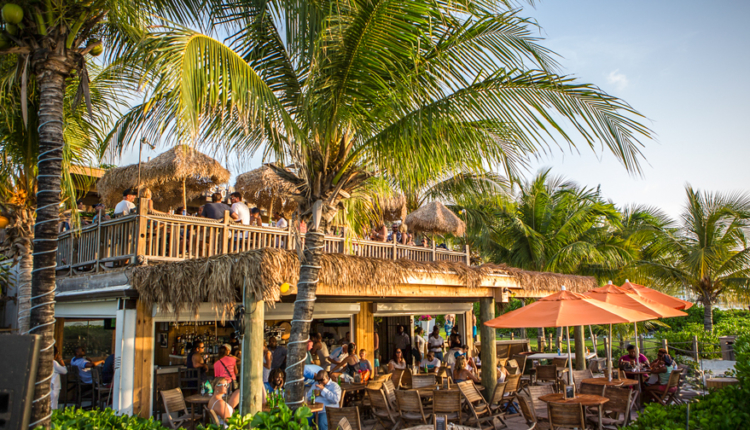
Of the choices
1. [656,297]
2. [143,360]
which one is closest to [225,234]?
[143,360]

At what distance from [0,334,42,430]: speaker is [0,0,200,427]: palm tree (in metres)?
2.02

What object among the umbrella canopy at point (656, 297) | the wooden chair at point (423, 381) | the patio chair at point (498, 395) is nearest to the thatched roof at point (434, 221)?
the umbrella canopy at point (656, 297)

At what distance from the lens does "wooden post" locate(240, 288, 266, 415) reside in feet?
21.8

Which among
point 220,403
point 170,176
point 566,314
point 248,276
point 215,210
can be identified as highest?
point 170,176

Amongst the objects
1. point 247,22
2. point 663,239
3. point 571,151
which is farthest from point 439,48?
point 663,239

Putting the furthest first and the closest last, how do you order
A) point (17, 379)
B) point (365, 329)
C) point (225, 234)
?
1. point (365, 329)
2. point (225, 234)
3. point (17, 379)

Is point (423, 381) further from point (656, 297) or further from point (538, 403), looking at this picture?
point (656, 297)

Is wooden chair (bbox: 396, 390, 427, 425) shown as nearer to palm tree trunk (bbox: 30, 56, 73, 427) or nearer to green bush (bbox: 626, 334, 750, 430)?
green bush (bbox: 626, 334, 750, 430)

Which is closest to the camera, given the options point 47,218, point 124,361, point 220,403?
point 47,218

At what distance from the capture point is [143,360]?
867 cm

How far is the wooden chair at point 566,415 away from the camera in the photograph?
710 centimetres

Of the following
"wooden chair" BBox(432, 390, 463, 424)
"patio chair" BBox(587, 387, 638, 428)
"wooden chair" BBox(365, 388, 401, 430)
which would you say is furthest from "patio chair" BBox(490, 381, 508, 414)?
"wooden chair" BBox(365, 388, 401, 430)

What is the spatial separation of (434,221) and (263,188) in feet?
19.0

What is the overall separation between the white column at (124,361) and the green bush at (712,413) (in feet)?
23.5
